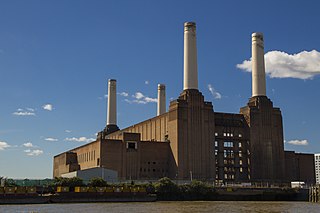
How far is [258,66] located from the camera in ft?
388

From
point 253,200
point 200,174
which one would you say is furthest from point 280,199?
point 200,174

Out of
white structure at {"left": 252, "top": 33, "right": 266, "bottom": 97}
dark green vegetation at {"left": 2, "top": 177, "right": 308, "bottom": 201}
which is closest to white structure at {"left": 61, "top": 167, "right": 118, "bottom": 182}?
dark green vegetation at {"left": 2, "top": 177, "right": 308, "bottom": 201}

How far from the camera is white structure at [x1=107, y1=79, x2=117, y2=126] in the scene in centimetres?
15175

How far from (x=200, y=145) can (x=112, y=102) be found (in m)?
47.2

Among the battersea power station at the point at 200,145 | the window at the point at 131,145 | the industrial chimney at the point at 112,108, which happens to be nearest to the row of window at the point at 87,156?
the battersea power station at the point at 200,145

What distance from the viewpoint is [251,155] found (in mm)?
117750

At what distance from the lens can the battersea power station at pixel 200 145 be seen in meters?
111

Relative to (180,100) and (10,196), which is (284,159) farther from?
(10,196)

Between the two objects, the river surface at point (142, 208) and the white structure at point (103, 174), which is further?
the white structure at point (103, 174)

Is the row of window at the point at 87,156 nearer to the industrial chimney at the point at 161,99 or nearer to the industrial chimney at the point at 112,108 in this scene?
the industrial chimney at the point at 112,108

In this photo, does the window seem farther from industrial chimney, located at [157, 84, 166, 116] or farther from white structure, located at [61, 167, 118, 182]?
industrial chimney, located at [157, 84, 166, 116]

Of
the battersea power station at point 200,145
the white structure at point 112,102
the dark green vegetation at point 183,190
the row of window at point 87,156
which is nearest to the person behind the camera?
the dark green vegetation at point 183,190

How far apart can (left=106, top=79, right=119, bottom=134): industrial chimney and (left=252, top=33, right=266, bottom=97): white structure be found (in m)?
48.2

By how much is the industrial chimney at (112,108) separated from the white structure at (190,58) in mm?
42324
